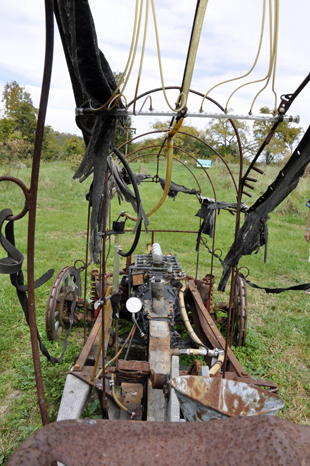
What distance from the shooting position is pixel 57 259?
7078 mm

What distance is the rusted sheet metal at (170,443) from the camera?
0.81m

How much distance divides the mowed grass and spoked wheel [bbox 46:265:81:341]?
36 cm

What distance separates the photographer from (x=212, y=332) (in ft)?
11.4

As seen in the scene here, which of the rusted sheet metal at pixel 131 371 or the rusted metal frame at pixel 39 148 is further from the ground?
the rusted metal frame at pixel 39 148

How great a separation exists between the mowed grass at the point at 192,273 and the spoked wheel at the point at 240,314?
0.18 m

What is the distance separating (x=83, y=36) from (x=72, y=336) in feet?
13.0

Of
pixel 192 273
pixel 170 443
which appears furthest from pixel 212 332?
pixel 192 273

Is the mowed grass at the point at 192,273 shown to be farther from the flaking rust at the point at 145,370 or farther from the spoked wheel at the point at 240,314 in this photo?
the flaking rust at the point at 145,370

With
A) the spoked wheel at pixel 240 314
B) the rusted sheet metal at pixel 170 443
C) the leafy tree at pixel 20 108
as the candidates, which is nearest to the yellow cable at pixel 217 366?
the spoked wheel at pixel 240 314

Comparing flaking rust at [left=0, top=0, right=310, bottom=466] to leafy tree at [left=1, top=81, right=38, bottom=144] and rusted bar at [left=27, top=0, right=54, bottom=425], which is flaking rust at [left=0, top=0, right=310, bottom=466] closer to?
rusted bar at [left=27, top=0, right=54, bottom=425]

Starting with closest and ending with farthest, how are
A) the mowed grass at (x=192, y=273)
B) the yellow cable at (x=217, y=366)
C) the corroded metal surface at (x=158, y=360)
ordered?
the corroded metal surface at (x=158, y=360) → the yellow cable at (x=217, y=366) → the mowed grass at (x=192, y=273)

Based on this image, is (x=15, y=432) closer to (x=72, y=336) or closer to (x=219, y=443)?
(x=72, y=336)

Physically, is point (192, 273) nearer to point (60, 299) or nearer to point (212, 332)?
point (212, 332)

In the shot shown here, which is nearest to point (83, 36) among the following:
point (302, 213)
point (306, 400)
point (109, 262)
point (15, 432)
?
point (15, 432)
